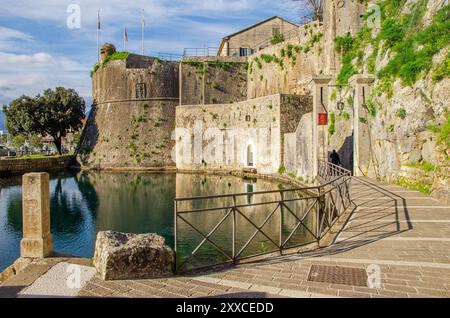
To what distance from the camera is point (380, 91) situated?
14469 mm

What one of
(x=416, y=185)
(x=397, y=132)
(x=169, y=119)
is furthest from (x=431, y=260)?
(x=169, y=119)

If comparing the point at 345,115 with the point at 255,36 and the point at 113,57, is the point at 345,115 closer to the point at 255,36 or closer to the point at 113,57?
the point at 255,36

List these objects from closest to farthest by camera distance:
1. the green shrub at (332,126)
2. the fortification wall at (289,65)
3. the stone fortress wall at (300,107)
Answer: the stone fortress wall at (300,107) → the green shrub at (332,126) → the fortification wall at (289,65)

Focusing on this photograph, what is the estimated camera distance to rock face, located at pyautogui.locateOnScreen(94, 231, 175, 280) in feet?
15.4

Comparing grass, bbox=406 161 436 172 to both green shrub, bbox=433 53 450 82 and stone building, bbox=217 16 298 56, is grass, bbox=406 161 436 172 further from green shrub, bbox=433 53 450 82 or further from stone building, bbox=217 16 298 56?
stone building, bbox=217 16 298 56

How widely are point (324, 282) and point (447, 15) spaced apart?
11485 millimetres

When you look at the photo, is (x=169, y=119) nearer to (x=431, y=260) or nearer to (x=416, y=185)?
(x=416, y=185)

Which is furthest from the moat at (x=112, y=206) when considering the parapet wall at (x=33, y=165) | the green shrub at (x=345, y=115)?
the green shrub at (x=345, y=115)

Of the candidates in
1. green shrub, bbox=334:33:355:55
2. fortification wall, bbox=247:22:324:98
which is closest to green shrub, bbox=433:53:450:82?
green shrub, bbox=334:33:355:55

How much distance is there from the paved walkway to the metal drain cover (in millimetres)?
39

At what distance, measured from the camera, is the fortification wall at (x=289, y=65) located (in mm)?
29766

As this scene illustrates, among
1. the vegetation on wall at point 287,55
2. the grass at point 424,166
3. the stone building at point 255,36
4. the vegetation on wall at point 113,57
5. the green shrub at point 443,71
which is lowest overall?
the grass at point 424,166

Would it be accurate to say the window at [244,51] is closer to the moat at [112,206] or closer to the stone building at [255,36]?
the stone building at [255,36]

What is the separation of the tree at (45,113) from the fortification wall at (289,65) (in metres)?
19.2
